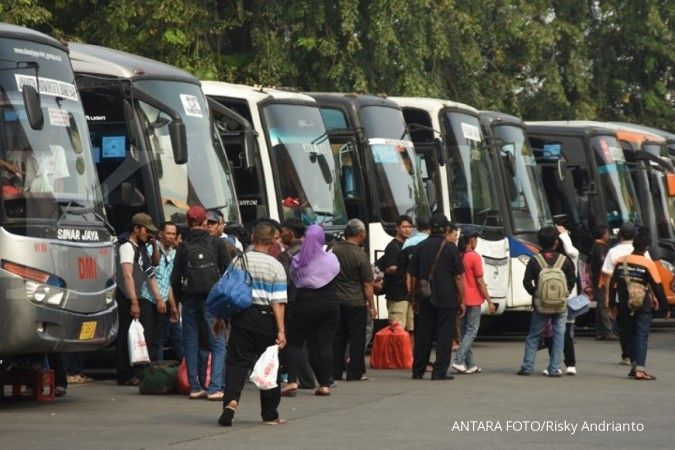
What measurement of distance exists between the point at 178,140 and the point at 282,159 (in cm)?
440

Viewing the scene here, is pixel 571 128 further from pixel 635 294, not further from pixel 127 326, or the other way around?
pixel 127 326

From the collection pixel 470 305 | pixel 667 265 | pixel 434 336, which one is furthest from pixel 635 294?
pixel 667 265

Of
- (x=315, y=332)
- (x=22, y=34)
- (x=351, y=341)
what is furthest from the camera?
(x=351, y=341)

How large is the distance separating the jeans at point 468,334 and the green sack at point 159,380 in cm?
411

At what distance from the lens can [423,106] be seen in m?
26.5

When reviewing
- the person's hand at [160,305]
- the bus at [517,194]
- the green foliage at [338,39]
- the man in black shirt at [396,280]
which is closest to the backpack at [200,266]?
the person's hand at [160,305]

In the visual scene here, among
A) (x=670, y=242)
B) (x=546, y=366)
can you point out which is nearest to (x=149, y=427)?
(x=546, y=366)

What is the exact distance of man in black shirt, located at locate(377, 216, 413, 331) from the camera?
2052cm

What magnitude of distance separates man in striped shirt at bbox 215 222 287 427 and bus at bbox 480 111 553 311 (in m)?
12.7

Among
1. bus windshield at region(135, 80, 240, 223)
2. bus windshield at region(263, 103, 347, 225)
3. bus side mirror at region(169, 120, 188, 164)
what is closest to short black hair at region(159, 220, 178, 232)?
bus windshield at region(135, 80, 240, 223)

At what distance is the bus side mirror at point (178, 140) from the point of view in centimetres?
1875

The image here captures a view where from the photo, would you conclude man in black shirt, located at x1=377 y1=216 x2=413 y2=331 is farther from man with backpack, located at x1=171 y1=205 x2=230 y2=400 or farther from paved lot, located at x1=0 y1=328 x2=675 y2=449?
man with backpack, located at x1=171 y1=205 x2=230 y2=400

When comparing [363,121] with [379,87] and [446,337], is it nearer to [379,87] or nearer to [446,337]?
[446,337]

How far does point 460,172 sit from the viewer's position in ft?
87.1
